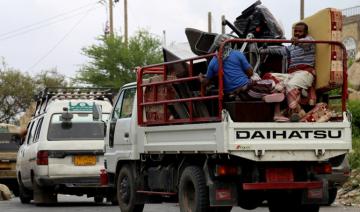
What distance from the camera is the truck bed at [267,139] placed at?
10.9m

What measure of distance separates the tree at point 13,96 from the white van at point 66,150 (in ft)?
172

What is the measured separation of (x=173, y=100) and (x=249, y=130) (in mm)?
1631

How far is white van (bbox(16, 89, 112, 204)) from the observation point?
58.9ft

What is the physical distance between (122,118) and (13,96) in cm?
5904

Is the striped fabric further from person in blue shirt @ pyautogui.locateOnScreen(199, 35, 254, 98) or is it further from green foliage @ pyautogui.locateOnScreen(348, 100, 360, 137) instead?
green foliage @ pyautogui.locateOnScreen(348, 100, 360, 137)

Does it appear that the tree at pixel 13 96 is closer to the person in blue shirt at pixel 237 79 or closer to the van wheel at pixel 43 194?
the van wheel at pixel 43 194

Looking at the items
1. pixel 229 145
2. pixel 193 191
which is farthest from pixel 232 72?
pixel 193 191

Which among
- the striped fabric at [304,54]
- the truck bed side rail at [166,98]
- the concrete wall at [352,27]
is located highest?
the concrete wall at [352,27]

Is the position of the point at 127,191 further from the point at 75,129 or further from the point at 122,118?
the point at 75,129

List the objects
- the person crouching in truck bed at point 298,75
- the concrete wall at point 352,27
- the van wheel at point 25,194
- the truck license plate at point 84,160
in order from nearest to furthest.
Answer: the person crouching in truck bed at point 298,75, the truck license plate at point 84,160, the van wheel at point 25,194, the concrete wall at point 352,27

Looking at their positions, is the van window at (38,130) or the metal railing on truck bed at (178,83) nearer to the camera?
the metal railing on truck bed at (178,83)

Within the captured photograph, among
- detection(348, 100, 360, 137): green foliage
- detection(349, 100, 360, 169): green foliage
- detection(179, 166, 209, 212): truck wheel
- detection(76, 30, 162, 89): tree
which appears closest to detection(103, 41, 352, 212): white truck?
detection(179, 166, 209, 212): truck wheel

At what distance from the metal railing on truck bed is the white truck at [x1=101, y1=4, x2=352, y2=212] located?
0.01 m

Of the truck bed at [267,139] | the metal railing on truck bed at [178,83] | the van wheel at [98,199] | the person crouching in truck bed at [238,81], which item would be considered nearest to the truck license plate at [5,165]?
the van wheel at [98,199]
